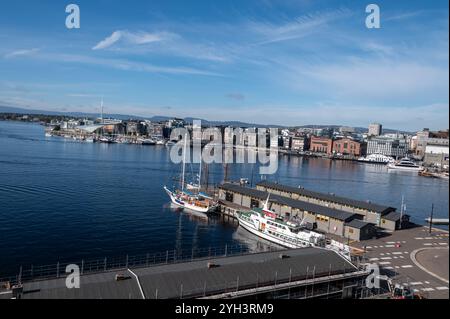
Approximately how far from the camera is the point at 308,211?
53.8ft

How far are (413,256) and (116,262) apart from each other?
28.9 feet

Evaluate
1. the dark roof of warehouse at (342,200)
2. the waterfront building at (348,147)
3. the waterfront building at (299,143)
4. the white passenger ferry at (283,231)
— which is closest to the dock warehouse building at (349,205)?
the dark roof of warehouse at (342,200)

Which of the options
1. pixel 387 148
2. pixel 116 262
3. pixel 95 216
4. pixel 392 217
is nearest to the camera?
pixel 116 262

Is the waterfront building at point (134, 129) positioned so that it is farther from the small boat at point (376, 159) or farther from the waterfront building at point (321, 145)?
the small boat at point (376, 159)

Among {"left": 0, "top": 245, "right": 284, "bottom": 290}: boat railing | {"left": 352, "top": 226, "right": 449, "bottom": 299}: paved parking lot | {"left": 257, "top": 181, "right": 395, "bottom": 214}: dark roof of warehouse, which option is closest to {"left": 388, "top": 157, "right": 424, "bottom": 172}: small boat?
{"left": 257, "top": 181, "right": 395, "bottom": 214}: dark roof of warehouse

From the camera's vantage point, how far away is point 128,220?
1619 cm

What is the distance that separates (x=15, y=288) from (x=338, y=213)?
39.1 feet

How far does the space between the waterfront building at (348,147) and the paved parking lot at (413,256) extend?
5352cm

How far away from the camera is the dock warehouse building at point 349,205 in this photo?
16.2 metres

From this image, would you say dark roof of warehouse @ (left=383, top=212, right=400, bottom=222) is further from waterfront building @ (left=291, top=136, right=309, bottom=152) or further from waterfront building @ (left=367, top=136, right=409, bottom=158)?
waterfront building @ (left=291, top=136, right=309, bottom=152)

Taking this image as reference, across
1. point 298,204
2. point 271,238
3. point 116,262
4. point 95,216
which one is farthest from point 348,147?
point 116,262

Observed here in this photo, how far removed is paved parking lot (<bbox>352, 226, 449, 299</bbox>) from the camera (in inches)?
387

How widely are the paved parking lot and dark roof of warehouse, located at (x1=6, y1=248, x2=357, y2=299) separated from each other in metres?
1.76

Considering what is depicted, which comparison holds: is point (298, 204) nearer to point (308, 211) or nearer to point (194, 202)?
point (308, 211)
